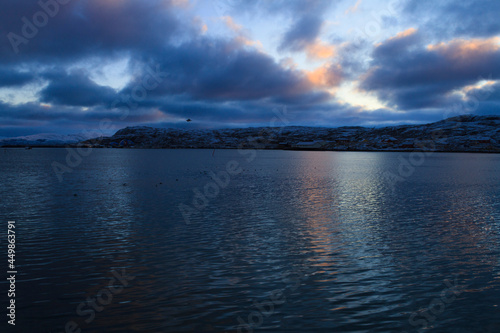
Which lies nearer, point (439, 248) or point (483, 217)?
point (439, 248)

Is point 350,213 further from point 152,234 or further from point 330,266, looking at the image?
point 152,234

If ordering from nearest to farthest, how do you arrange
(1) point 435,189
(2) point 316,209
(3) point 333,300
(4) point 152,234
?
(3) point 333,300 < (4) point 152,234 < (2) point 316,209 < (1) point 435,189

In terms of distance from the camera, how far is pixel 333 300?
13812mm

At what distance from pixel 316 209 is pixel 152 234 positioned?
55.3 ft

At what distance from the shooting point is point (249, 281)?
51.6ft

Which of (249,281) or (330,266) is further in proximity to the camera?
(330,266)

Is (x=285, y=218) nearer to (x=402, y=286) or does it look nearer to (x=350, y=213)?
(x=350, y=213)

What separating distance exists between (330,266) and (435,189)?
136ft

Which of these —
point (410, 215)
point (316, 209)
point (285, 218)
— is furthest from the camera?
point (316, 209)

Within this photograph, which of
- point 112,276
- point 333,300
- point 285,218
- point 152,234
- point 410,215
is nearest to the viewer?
point 333,300

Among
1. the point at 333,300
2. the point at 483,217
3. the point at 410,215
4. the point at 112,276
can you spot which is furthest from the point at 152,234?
the point at 483,217

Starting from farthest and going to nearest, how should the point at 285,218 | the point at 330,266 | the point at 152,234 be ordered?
the point at 285,218 < the point at 152,234 < the point at 330,266

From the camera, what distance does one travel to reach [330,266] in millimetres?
17828

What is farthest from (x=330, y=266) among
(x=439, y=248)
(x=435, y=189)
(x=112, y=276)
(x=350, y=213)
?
(x=435, y=189)
